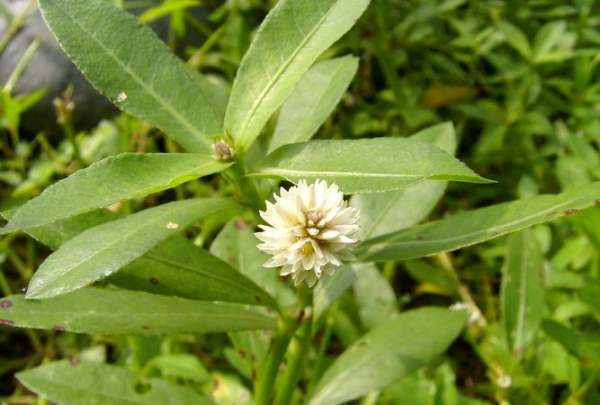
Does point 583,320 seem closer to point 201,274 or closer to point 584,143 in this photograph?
point 584,143

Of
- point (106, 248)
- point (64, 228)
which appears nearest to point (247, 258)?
point (64, 228)

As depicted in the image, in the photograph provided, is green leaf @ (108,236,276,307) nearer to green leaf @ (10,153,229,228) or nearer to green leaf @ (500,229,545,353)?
green leaf @ (10,153,229,228)

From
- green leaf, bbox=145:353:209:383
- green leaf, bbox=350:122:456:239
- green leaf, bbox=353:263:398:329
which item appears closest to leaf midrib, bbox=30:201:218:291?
green leaf, bbox=350:122:456:239

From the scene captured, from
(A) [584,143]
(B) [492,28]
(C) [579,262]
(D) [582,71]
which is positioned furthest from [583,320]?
(B) [492,28]

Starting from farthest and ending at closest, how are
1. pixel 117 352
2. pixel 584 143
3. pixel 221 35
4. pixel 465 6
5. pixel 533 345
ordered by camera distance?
1. pixel 465 6
2. pixel 221 35
3. pixel 117 352
4. pixel 584 143
5. pixel 533 345

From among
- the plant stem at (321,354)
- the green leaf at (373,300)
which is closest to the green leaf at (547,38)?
the green leaf at (373,300)

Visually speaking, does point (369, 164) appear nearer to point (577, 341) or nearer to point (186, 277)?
point (186, 277)

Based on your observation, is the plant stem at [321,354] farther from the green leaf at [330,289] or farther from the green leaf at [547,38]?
the green leaf at [547,38]
